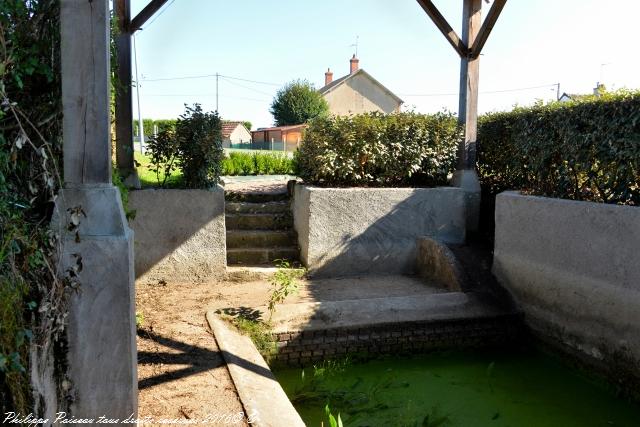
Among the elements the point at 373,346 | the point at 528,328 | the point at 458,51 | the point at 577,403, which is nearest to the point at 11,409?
the point at 373,346

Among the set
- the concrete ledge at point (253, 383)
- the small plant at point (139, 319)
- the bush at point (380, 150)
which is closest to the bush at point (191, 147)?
Answer: the bush at point (380, 150)

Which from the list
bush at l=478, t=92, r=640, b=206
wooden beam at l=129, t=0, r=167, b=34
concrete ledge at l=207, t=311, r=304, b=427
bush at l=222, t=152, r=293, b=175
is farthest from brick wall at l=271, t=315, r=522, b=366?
bush at l=222, t=152, r=293, b=175

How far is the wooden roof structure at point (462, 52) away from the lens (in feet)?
20.2

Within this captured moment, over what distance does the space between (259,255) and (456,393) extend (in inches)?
130

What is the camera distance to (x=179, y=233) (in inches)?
238

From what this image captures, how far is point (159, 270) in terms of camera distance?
6.03m

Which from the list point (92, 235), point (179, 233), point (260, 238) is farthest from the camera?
point (260, 238)

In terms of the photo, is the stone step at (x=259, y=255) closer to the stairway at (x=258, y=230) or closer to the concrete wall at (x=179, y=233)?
the stairway at (x=258, y=230)

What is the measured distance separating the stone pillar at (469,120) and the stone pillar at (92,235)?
17.8 feet

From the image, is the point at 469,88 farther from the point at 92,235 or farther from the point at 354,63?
the point at 354,63

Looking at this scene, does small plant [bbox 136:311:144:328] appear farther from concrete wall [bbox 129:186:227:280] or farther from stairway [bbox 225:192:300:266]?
stairway [bbox 225:192:300:266]

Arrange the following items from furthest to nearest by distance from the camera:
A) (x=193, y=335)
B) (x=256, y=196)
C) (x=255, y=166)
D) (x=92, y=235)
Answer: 1. (x=255, y=166)
2. (x=256, y=196)
3. (x=193, y=335)
4. (x=92, y=235)

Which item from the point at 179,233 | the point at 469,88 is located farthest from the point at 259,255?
the point at 469,88

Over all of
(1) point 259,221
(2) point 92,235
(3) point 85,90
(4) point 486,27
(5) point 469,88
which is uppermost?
(4) point 486,27
